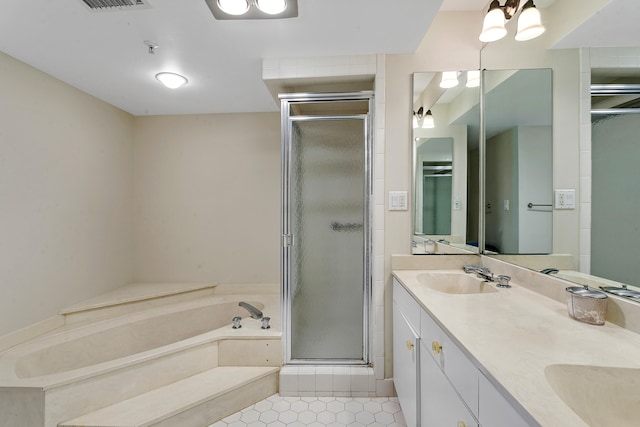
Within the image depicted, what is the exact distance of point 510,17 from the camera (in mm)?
1401

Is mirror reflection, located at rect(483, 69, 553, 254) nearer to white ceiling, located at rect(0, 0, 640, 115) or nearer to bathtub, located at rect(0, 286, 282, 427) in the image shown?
white ceiling, located at rect(0, 0, 640, 115)

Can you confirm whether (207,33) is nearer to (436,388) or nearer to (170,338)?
(436,388)

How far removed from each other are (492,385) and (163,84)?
272 cm

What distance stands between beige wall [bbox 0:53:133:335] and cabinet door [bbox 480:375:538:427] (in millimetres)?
2735

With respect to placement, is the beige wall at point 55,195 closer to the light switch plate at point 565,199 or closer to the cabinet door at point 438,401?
the cabinet door at point 438,401

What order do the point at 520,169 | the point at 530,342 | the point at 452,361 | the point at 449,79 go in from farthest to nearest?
the point at 449,79
the point at 520,169
the point at 452,361
the point at 530,342

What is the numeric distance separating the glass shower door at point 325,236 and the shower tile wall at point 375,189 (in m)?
0.12

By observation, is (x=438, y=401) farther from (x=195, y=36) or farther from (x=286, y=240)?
(x=195, y=36)

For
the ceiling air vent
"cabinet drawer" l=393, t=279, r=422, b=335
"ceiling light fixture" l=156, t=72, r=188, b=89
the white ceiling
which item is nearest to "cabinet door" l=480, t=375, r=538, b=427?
"cabinet drawer" l=393, t=279, r=422, b=335

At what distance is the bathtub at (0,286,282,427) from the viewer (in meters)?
1.33

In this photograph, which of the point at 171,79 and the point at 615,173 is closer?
the point at 615,173

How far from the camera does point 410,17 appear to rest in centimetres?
141

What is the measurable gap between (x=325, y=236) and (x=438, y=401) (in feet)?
3.67

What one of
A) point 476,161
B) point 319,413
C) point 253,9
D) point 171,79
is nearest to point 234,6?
point 253,9
